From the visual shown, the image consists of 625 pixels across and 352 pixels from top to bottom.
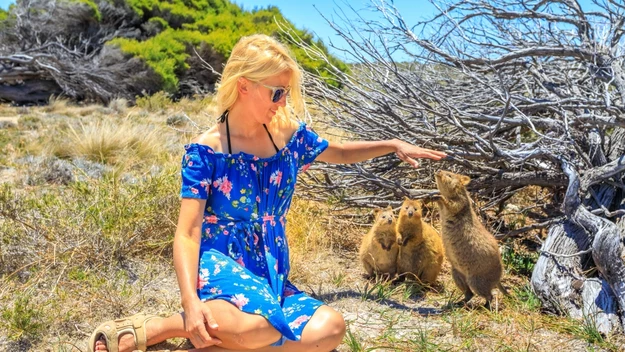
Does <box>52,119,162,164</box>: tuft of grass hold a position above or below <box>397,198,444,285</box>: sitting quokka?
below

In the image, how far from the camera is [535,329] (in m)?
3.40

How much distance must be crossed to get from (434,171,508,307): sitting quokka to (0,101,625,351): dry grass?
16 cm

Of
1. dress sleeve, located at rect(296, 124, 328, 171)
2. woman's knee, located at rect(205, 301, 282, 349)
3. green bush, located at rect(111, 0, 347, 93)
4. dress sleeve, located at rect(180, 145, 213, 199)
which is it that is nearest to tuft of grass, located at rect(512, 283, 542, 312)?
dress sleeve, located at rect(296, 124, 328, 171)

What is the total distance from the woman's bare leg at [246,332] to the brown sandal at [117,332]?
26mm

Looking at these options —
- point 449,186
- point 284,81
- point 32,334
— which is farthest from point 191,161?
point 449,186

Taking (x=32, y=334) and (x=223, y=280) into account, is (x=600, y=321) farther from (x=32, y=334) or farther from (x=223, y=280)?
(x=32, y=334)

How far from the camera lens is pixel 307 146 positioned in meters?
3.38

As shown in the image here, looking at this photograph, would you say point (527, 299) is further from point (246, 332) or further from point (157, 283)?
point (157, 283)

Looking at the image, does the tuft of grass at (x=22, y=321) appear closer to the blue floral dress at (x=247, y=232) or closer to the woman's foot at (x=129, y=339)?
the woman's foot at (x=129, y=339)

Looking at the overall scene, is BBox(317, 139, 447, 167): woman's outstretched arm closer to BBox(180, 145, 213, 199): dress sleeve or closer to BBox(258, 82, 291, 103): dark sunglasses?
BBox(258, 82, 291, 103): dark sunglasses

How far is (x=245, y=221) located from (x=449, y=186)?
60.6 inches

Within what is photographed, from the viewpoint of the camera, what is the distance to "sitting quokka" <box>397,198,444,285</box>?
4.25 meters

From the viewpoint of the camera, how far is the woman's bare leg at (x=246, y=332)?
105 inches

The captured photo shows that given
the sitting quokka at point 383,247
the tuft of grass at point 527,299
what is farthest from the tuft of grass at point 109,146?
the tuft of grass at point 527,299
